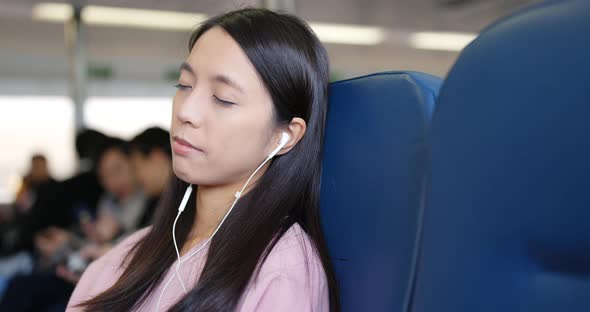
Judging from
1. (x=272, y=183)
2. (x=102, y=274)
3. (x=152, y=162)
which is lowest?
(x=152, y=162)

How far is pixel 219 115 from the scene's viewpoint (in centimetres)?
114

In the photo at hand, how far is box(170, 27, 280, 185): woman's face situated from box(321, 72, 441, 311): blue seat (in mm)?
151

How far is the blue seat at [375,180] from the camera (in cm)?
90

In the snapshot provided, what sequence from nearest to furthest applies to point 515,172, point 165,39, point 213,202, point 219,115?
point 515,172, point 219,115, point 213,202, point 165,39

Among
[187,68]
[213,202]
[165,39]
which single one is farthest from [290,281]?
[165,39]

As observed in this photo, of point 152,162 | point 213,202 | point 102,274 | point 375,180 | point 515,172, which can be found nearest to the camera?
point 515,172

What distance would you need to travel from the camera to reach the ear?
3.92ft

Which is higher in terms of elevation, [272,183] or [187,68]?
[187,68]

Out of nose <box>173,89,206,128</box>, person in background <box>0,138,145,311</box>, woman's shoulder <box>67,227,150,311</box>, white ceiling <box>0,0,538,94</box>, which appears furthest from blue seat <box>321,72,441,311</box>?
white ceiling <box>0,0,538,94</box>

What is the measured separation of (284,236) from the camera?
1140 mm

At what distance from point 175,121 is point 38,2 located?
5481mm

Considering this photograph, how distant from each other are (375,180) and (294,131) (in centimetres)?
25

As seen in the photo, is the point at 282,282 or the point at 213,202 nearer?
the point at 282,282

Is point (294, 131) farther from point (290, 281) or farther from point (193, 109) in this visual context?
point (290, 281)
